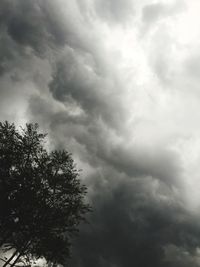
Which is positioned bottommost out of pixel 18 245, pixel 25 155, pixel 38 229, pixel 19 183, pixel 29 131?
pixel 18 245

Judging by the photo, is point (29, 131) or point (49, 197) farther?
point (29, 131)

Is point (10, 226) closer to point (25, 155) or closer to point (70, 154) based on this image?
point (25, 155)

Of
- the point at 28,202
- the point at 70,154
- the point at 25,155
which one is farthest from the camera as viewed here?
the point at 70,154

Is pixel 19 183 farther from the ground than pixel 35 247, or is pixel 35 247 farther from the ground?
pixel 19 183

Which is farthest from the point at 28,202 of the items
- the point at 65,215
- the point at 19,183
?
the point at 65,215

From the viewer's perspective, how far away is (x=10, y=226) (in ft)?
94.4

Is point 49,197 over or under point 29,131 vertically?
under

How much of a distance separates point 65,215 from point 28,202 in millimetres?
4308

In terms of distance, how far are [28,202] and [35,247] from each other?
5364 mm

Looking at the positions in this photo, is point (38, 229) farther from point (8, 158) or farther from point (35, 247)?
point (8, 158)

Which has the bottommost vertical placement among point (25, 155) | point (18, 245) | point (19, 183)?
point (18, 245)

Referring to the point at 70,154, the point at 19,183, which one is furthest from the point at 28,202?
the point at 70,154

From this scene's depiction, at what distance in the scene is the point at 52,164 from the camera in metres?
31.5

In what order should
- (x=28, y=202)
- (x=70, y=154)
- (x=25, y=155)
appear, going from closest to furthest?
1. (x=28, y=202)
2. (x=25, y=155)
3. (x=70, y=154)
